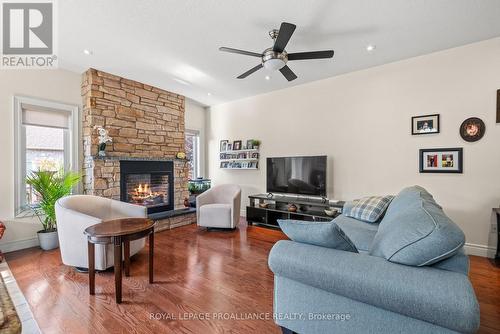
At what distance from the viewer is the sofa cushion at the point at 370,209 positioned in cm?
272

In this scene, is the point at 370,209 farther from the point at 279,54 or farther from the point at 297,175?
the point at 279,54

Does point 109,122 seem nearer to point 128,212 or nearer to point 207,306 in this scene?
point 128,212

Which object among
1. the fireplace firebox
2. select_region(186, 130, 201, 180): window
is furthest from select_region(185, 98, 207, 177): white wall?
the fireplace firebox

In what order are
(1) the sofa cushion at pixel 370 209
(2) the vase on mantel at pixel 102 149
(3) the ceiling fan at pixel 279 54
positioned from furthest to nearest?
(2) the vase on mantel at pixel 102 149 < (1) the sofa cushion at pixel 370 209 < (3) the ceiling fan at pixel 279 54

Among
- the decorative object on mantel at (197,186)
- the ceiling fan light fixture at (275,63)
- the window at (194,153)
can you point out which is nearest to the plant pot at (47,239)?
the decorative object on mantel at (197,186)

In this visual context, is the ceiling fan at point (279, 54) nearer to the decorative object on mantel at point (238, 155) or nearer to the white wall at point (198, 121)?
the decorative object on mantel at point (238, 155)

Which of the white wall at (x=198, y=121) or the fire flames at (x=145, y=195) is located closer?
the fire flames at (x=145, y=195)

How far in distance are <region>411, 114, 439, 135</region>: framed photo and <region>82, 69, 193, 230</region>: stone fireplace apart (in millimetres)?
4221

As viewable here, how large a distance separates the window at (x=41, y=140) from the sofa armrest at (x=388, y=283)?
13.0 ft

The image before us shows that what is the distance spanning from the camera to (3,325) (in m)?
1.25

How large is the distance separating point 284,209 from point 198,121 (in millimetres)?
3237

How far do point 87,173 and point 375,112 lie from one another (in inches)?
189

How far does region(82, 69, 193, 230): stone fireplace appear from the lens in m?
3.77

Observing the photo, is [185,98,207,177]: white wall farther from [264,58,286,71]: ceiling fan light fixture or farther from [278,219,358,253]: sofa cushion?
[278,219,358,253]: sofa cushion
